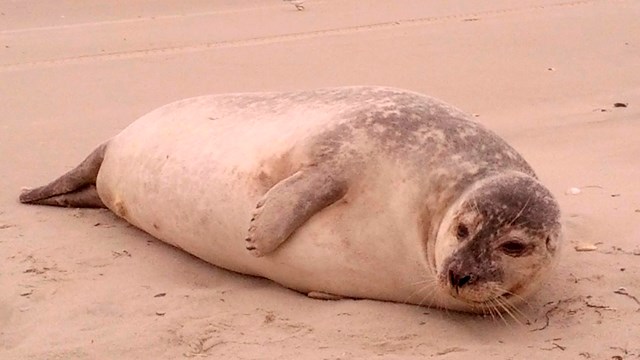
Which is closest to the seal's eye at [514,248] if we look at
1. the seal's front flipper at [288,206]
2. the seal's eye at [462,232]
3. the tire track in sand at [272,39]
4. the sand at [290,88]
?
the seal's eye at [462,232]

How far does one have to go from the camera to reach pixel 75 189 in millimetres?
4215

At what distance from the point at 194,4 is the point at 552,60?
494 cm

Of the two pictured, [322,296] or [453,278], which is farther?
[322,296]

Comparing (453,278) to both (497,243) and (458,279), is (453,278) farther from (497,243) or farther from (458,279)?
(497,243)

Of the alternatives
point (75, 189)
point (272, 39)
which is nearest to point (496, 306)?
point (75, 189)

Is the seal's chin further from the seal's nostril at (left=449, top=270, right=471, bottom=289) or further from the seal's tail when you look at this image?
the seal's tail

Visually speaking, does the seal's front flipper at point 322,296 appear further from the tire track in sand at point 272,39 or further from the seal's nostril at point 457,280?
the tire track in sand at point 272,39

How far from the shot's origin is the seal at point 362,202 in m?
2.77

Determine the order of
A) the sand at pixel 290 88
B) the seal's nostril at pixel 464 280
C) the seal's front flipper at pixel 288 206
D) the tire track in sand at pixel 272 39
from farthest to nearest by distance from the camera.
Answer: the tire track in sand at pixel 272 39 < the seal's front flipper at pixel 288 206 < the sand at pixel 290 88 < the seal's nostril at pixel 464 280

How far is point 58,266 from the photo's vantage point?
347cm

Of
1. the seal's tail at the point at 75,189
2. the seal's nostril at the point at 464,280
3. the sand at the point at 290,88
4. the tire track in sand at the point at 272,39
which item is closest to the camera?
the seal's nostril at the point at 464,280

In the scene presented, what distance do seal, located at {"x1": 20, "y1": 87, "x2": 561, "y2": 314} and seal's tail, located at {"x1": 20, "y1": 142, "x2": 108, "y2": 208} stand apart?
1.73 ft

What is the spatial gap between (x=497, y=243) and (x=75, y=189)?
2.15 meters

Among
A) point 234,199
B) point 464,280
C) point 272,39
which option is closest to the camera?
point 464,280
